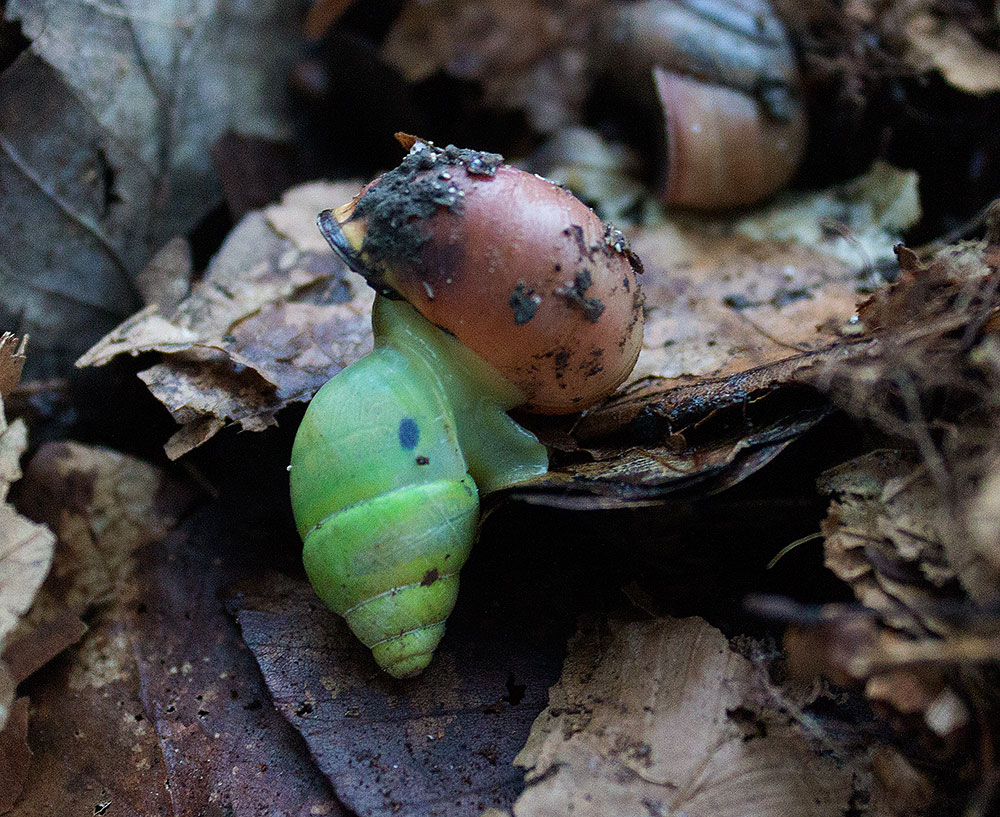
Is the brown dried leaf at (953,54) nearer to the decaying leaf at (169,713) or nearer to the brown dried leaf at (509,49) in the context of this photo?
the brown dried leaf at (509,49)

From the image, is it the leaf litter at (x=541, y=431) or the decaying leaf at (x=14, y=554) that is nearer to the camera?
the decaying leaf at (x=14, y=554)

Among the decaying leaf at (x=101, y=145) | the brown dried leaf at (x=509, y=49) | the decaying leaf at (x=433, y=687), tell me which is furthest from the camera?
the brown dried leaf at (x=509, y=49)

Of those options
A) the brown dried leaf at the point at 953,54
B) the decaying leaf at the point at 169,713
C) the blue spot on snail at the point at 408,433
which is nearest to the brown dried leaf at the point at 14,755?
the decaying leaf at the point at 169,713

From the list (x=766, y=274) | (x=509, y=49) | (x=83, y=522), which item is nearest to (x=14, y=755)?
(x=83, y=522)

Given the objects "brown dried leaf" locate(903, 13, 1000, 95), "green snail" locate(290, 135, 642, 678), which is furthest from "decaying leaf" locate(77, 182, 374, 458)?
"brown dried leaf" locate(903, 13, 1000, 95)

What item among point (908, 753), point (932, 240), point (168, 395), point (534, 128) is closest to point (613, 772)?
point (908, 753)
